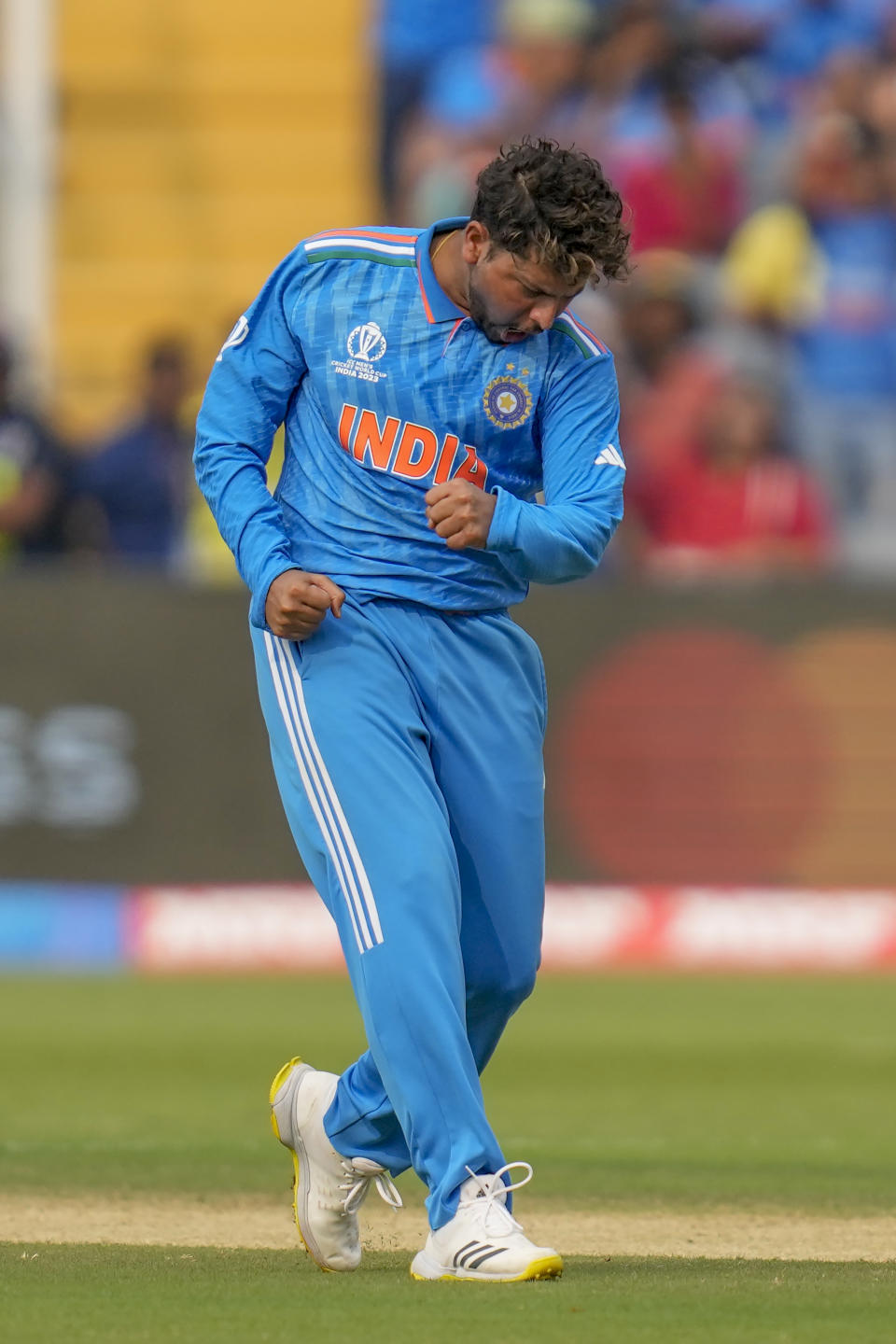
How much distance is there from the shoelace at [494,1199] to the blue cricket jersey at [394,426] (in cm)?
111

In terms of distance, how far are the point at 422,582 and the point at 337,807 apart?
48 cm

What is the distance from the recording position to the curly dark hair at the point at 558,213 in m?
4.62

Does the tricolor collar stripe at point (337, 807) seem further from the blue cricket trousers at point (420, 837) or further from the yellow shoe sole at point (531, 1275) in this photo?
the yellow shoe sole at point (531, 1275)

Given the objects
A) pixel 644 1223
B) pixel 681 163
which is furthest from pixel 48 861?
pixel 644 1223

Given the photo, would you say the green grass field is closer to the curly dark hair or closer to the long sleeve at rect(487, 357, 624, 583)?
the long sleeve at rect(487, 357, 624, 583)

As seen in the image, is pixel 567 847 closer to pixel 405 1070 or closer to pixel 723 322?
pixel 723 322

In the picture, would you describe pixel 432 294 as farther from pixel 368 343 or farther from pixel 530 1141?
pixel 530 1141

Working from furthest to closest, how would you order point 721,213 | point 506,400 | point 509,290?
1. point 721,213
2. point 506,400
3. point 509,290

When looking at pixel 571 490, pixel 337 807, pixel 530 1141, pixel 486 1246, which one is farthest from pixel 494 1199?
pixel 530 1141

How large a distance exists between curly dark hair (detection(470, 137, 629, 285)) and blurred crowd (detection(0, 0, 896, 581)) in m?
7.83

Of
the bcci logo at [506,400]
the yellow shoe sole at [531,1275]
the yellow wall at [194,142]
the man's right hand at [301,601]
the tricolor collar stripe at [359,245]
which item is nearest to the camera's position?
the yellow shoe sole at [531,1275]

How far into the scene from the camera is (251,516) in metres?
4.90

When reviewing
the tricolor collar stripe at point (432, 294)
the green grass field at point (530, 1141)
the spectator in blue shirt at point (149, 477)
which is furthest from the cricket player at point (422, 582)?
the spectator in blue shirt at point (149, 477)

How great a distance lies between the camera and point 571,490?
4.81 meters
